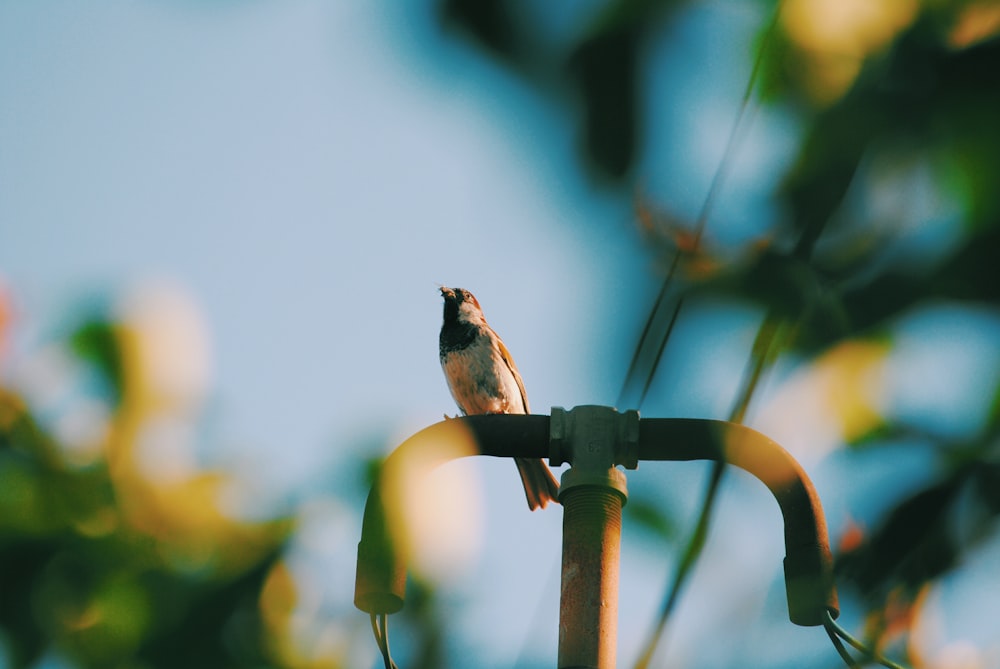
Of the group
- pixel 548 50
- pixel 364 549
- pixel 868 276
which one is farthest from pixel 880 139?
pixel 364 549

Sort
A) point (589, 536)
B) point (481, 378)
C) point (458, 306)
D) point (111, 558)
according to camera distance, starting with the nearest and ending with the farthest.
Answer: point (111, 558) → point (589, 536) → point (481, 378) → point (458, 306)

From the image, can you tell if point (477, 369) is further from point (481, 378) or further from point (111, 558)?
point (111, 558)

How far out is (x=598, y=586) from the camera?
6.34ft

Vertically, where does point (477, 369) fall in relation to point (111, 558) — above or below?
above

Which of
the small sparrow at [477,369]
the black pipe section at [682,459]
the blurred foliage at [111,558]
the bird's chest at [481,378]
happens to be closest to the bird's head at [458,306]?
the small sparrow at [477,369]

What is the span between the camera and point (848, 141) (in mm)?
733

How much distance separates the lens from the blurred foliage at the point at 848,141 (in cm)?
70

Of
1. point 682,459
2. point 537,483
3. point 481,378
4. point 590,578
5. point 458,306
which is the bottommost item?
point 682,459

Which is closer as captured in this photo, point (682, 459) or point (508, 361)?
point (682, 459)

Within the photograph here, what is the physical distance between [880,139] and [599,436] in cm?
134

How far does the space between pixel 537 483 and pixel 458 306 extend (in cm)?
247

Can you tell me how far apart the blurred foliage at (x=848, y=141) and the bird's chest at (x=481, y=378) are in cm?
612

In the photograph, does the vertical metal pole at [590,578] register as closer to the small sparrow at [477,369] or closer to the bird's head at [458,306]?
the small sparrow at [477,369]

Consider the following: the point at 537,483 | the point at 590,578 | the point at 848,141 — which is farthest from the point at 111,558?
the point at 537,483
